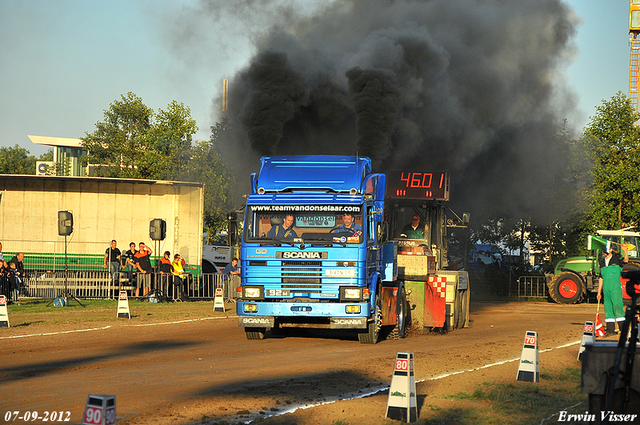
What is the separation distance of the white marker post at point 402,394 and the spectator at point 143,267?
60.6ft

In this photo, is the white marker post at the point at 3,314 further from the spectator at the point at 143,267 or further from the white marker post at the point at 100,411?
the white marker post at the point at 100,411

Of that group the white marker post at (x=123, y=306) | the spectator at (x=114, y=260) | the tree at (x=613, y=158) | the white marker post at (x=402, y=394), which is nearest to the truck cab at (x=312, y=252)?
the white marker post at (x=402, y=394)

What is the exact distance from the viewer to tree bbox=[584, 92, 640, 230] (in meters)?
30.6

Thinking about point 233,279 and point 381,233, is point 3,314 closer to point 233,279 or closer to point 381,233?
point 381,233

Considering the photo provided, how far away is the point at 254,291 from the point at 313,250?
1.33 meters

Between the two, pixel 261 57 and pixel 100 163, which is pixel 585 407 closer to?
pixel 261 57

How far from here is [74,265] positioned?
1030 inches

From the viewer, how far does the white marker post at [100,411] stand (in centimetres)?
421

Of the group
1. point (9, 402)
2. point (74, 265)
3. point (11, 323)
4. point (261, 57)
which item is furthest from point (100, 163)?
point (9, 402)

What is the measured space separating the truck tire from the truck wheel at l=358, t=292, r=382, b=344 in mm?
17238

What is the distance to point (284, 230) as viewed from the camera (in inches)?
503

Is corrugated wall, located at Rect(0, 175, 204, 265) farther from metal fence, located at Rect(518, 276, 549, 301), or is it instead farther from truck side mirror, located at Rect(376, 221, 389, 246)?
metal fence, located at Rect(518, 276, 549, 301)

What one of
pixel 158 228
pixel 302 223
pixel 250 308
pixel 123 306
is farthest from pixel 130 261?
pixel 302 223

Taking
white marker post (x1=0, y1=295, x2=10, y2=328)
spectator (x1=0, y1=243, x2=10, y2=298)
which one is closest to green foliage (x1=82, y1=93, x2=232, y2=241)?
spectator (x1=0, y1=243, x2=10, y2=298)
